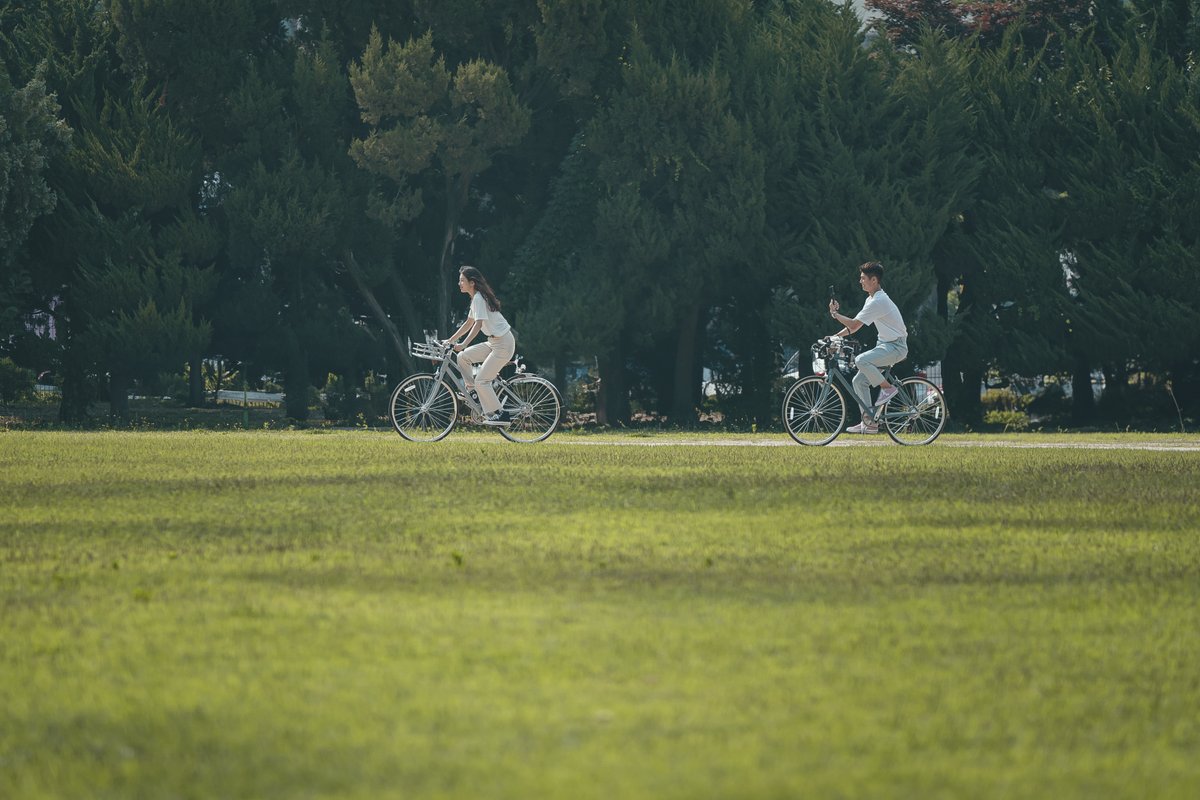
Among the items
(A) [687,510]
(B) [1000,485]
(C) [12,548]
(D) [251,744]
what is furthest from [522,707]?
(B) [1000,485]

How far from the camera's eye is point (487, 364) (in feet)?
69.5

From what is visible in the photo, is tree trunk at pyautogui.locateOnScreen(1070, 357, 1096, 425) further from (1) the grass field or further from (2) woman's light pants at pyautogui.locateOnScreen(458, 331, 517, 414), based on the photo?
(1) the grass field

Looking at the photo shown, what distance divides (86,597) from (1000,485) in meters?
8.29

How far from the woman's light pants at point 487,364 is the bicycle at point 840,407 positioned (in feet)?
10.9

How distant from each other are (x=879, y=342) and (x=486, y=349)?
455 cm

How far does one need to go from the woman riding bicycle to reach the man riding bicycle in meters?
3.81

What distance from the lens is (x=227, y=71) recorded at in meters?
34.6

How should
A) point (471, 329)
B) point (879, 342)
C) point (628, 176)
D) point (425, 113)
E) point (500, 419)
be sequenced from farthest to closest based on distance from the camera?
point (425, 113)
point (628, 176)
point (500, 419)
point (471, 329)
point (879, 342)

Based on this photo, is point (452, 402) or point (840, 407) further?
point (452, 402)

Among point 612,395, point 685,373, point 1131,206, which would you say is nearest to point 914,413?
point 1131,206

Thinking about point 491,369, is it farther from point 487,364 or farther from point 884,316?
point 884,316

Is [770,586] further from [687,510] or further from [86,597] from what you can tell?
[687,510]

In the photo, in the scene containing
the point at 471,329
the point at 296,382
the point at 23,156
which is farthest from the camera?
the point at 296,382

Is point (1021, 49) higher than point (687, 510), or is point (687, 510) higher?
point (1021, 49)
